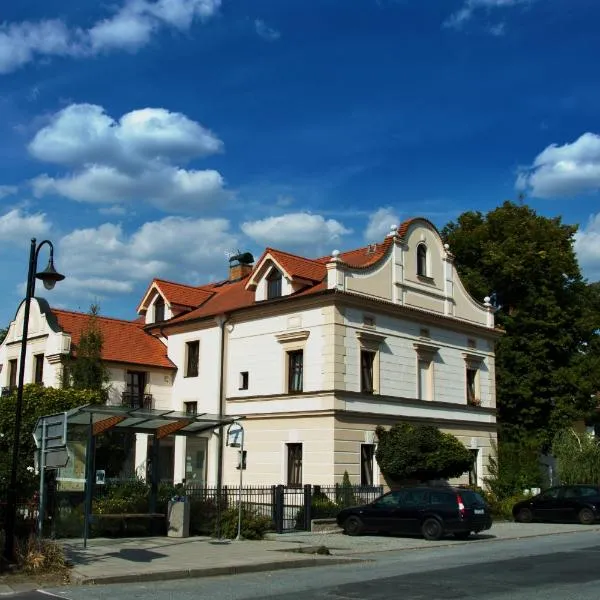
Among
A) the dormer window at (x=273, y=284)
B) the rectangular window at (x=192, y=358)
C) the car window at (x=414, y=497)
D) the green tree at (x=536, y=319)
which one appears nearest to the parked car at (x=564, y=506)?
the car window at (x=414, y=497)

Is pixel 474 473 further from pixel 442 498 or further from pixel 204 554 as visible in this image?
pixel 204 554

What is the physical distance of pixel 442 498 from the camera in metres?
22.5

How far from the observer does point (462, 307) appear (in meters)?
36.5

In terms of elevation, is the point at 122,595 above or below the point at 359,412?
below

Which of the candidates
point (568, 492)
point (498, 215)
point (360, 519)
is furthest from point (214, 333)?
point (498, 215)

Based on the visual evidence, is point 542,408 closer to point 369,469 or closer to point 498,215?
point 498,215

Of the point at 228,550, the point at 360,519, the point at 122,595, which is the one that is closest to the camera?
the point at 122,595

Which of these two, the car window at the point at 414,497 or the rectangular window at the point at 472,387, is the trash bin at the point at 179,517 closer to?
the car window at the point at 414,497

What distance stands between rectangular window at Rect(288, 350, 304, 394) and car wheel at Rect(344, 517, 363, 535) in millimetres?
7831

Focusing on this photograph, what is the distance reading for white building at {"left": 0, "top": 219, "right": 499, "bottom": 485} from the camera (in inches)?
1183

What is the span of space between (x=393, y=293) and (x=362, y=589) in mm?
20575

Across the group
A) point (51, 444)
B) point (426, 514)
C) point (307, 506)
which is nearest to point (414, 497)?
point (426, 514)

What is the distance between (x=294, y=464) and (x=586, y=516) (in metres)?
10.7

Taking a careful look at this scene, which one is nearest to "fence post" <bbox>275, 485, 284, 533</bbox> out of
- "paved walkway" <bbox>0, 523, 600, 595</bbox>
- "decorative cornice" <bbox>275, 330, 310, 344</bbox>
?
"paved walkway" <bbox>0, 523, 600, 595</bbox>
